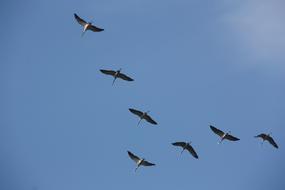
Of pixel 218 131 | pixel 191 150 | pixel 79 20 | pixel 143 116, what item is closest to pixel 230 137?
pixel 218 131

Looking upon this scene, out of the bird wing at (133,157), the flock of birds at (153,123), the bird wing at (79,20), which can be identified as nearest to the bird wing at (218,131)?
the flock of birds at (153,123)

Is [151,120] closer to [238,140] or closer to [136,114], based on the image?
[136,114]

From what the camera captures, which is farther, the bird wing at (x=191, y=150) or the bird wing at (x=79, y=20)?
the bird wing at (x=191, y=150)

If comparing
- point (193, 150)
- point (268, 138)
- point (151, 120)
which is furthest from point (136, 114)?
point (268, 138)

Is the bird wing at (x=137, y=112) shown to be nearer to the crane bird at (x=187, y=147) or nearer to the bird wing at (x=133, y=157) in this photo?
the bird wing at (x=133, y=157)

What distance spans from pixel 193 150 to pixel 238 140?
297 inches

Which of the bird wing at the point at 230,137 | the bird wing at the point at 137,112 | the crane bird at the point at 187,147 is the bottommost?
the crane bird at the point at 187,147

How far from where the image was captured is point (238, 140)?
455 feet

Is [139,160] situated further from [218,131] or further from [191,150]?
[218,131]

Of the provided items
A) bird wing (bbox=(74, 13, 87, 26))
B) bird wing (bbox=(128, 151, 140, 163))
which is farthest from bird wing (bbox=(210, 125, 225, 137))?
bird wing (bbox=(74, 13, 87, 26))

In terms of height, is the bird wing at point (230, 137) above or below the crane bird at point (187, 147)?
above

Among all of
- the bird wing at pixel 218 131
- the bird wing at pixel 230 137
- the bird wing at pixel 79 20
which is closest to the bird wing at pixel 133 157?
the bird wing at pixel 218 131

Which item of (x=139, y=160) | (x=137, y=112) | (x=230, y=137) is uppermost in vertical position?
(x=230, y=137)

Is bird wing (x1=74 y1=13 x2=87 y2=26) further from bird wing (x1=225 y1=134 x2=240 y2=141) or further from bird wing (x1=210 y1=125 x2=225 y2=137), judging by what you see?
bird wing (x1=225 y1=134 x2=240 y2=141)
